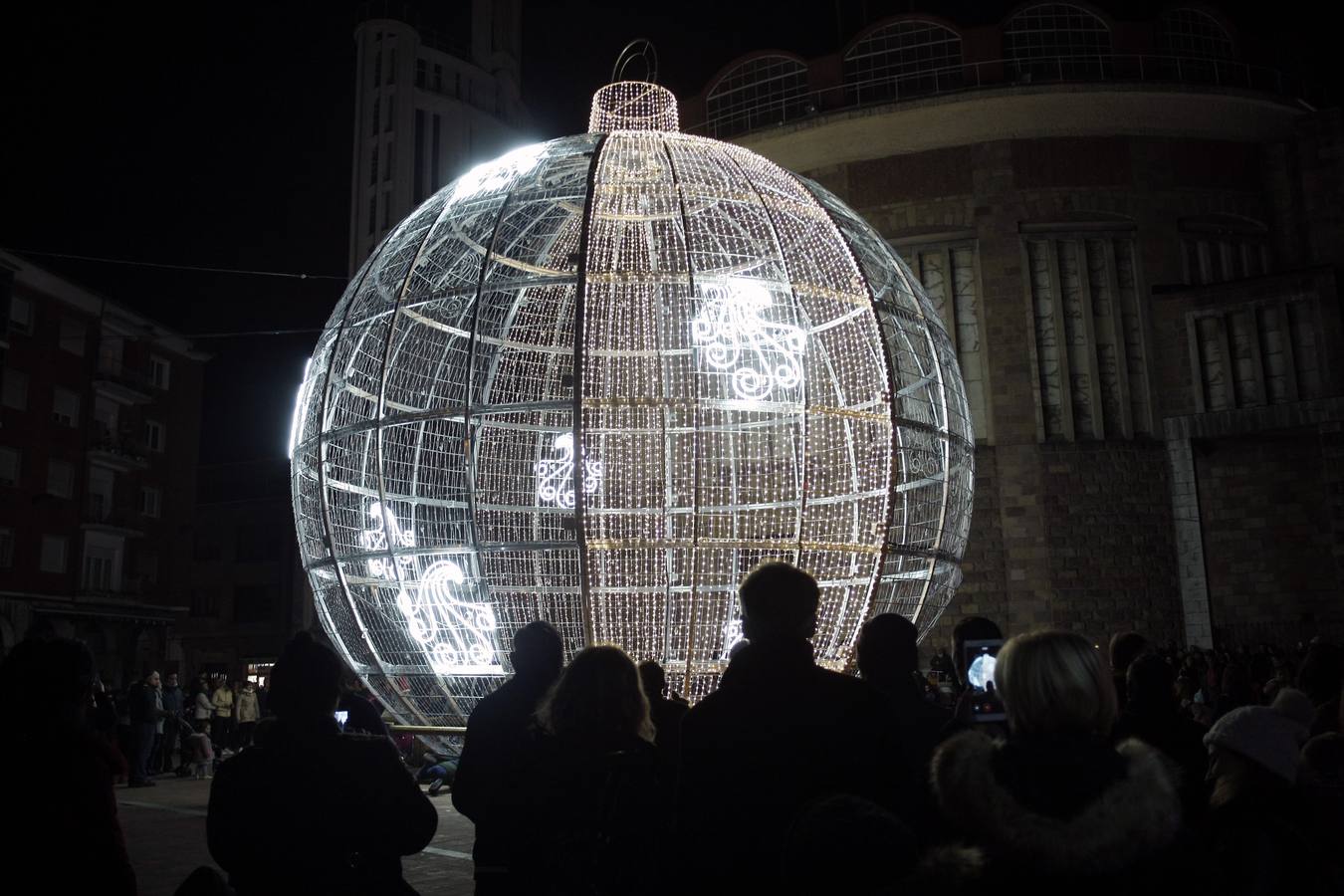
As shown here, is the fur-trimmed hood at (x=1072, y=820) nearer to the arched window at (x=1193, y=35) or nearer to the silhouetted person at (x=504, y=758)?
the silhouetted person at (x=504, y=758)

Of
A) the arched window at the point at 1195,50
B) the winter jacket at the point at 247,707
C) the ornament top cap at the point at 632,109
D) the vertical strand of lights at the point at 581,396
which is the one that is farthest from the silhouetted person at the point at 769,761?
the arched window at the point at 1195,50

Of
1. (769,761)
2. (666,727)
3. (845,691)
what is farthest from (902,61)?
(769,761)

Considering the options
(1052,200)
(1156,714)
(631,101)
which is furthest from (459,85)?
(1156,714)

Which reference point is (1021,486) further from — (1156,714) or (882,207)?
(1156,714)

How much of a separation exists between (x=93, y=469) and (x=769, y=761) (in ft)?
113

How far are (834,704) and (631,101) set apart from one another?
6690 mm

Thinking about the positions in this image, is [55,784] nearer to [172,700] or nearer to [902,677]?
[902,677]

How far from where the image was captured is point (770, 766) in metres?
2.58

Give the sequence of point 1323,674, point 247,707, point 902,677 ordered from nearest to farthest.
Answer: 1. point 902,677
2. point 1323,674
3. point 247,707

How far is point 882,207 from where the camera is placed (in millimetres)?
23906

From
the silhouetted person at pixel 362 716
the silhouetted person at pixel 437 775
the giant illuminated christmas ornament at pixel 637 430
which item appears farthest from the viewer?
the silhouetted person at pixel 437 775

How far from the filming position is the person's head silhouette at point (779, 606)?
2.78 m

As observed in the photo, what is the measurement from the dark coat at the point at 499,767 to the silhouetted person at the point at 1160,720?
228cm

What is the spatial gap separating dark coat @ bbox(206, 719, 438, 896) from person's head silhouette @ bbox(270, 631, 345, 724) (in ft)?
0.13
